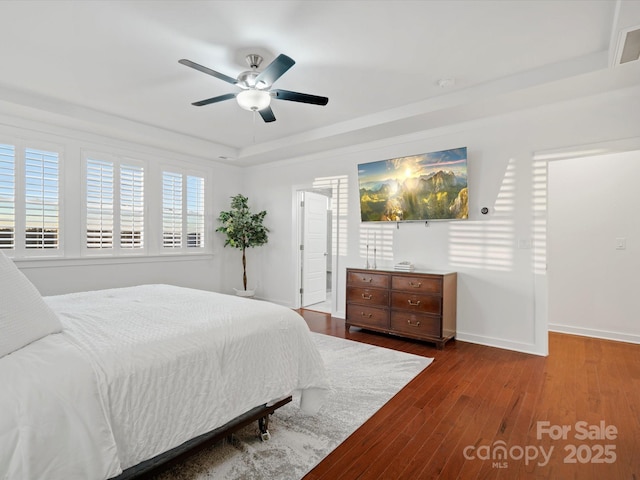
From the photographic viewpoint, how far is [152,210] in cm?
528

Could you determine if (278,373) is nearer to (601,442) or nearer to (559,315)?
(601,442)

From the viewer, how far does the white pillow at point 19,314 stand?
4.34ft

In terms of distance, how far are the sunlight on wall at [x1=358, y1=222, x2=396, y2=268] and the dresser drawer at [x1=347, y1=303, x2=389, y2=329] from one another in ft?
2.19

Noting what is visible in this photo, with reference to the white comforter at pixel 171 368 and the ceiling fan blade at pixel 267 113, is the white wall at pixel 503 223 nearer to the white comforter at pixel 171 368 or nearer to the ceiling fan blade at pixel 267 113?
the ceiling fan blade at pixel 267 113

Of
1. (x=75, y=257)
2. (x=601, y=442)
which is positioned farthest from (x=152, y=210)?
(x=601, y=442)

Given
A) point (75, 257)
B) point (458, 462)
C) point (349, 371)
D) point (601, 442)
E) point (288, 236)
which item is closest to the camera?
point (458, 462)

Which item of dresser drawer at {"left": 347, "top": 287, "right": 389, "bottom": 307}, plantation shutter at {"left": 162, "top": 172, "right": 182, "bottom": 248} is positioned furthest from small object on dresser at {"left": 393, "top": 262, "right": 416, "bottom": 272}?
plantation shutter at {"left": 162, "top": 172, "right": 182, "bottom": 248}

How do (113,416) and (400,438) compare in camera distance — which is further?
(400,438)

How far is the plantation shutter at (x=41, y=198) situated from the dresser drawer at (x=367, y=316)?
3.92m

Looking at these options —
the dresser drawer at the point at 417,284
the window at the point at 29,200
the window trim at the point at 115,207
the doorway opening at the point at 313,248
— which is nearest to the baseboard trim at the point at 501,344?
the dresser drawer at the point at 417,284

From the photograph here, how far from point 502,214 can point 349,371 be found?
2.49 meters

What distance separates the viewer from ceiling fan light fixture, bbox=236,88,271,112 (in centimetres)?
290

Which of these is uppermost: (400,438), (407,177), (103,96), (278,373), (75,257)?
(103,96)

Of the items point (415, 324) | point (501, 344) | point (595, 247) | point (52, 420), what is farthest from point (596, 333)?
point (52, 420)
